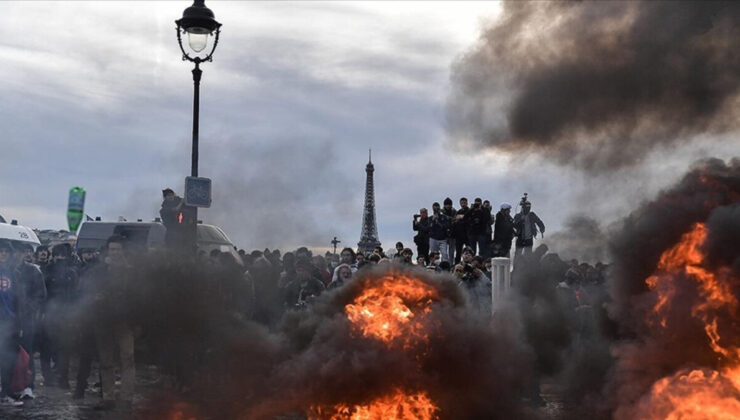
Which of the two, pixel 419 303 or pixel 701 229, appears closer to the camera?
pixel 701 229

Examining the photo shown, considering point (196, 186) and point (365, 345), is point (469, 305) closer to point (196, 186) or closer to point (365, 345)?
point (365, 345)

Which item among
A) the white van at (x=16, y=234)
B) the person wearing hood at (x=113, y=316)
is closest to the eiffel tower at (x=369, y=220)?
the white van at (x=16, y=234)

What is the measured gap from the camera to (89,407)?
480 inches

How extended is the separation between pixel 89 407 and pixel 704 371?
784 cm

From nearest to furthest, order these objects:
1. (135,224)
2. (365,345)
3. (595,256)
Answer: (365,345)
(595,256)
(135,224)

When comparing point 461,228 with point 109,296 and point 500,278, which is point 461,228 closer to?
point 500,278

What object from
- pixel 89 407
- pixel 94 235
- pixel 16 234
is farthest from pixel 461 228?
pixel 16 234

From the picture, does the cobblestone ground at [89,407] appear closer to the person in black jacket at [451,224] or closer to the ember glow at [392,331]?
the ember glow at [392,331]

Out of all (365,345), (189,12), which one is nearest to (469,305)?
(365,345)

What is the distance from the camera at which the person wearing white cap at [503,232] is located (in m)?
17.8

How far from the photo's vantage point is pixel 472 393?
32.1ft

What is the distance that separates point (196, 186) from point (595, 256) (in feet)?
19.5

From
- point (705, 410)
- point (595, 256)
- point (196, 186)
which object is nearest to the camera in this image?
point (705, 410)

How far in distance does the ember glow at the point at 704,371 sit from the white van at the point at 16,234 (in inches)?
774
